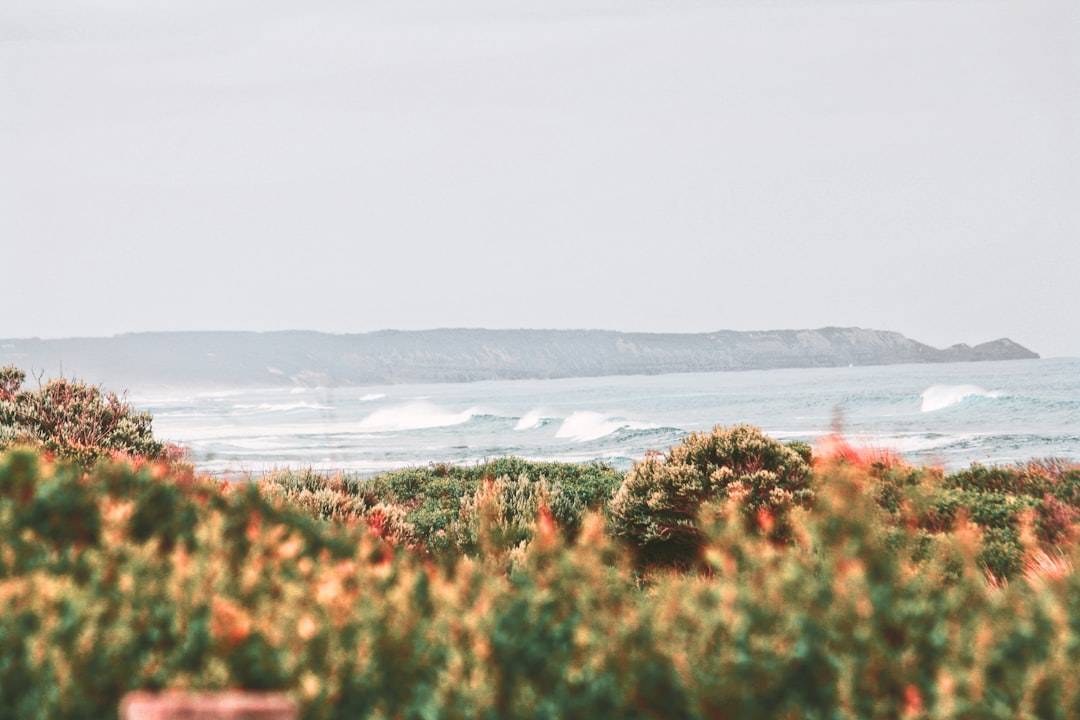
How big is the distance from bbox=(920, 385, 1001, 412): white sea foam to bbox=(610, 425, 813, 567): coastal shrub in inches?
1738

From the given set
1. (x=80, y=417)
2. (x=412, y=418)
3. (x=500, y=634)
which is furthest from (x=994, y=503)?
(x=412, y=418)

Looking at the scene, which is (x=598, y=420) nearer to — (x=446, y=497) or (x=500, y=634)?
(x=446, y=497)

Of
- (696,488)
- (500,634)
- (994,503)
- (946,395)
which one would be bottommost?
(946,395)

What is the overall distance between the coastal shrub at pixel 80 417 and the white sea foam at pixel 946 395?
4710 cm

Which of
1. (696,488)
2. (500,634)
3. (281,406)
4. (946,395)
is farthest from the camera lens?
(281,406)

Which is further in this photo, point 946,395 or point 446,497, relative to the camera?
point 946,395

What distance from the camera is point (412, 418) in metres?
53.3

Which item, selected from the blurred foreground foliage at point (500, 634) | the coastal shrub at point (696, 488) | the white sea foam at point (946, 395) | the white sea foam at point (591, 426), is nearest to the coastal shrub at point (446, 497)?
the coastal shrub at point (696, 488)

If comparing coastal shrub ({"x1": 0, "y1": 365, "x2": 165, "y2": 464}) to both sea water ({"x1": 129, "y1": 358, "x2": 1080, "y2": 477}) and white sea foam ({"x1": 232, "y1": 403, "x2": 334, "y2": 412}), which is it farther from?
white sea foam ({"x1": 232, "y1": 403, "x2": 334, "y2": 412})

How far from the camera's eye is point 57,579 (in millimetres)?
3943

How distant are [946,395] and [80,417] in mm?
53600

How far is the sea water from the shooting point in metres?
33.5

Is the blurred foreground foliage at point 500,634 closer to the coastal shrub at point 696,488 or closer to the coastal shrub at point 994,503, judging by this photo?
the coastal shrub at point 994,503

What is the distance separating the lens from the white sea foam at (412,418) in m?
50.9
